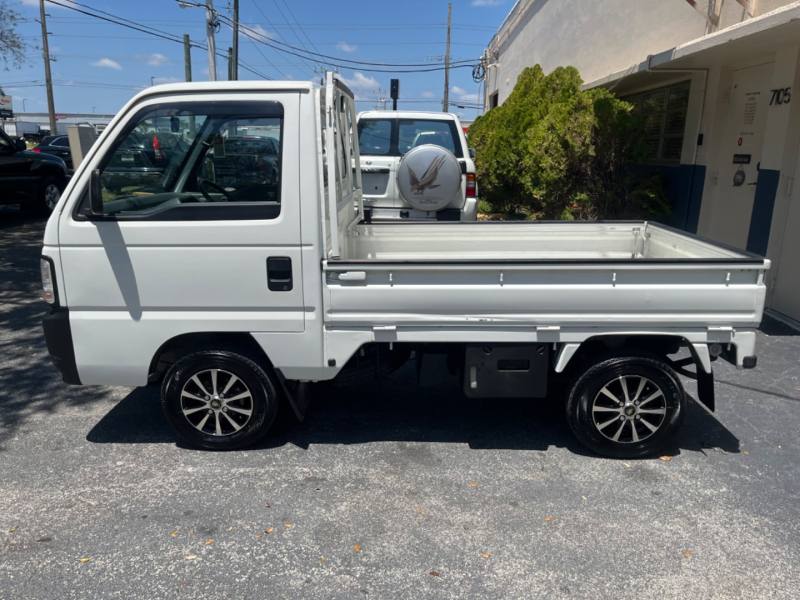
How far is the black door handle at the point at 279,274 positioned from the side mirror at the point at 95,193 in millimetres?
975

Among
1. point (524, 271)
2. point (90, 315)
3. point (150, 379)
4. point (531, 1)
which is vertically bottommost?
point (150, 379)

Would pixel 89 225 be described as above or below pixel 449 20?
below

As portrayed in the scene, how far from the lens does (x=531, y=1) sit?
60.7 ft

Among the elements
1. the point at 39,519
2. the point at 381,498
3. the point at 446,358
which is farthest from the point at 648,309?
the point at 39,519

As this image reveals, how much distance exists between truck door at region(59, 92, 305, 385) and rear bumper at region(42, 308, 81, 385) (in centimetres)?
4

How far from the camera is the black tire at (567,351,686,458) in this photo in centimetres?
393

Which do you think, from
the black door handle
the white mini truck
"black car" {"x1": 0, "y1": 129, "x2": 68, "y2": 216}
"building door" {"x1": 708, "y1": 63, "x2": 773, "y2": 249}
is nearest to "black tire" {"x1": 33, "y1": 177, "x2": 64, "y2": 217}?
"black car" {"x1": 0, "y1": 129, "x2": 68, "y2": 216}

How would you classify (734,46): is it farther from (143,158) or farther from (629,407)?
(143,158)

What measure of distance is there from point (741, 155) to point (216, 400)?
7.14 m

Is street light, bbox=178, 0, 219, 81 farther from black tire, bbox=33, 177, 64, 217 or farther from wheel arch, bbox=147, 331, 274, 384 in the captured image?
wheel arch, bbox=147, 331, 274, 384

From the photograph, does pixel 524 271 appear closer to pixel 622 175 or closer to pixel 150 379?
pixel 150 379

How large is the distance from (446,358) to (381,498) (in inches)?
40.3

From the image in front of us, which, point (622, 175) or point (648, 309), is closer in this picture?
point (648, 309)

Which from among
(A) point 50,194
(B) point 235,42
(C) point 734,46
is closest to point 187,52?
(B) point 235,42
